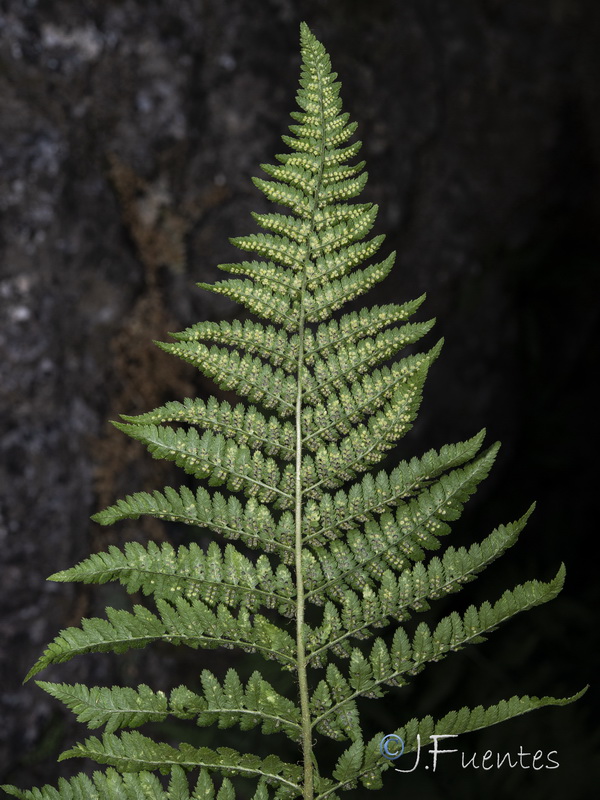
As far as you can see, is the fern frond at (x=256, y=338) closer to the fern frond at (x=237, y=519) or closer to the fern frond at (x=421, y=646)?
the fern frond at (x=237, y=519)

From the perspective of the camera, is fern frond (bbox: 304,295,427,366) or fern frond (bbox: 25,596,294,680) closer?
fern frond (bbox: 25,596,294,680)

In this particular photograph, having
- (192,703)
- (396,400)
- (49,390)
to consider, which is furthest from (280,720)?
(49,390)

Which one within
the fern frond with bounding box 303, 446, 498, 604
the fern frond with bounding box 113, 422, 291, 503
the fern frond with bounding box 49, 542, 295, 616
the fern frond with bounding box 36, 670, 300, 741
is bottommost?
the fern frond with bounding box 36, 670, 300, 741

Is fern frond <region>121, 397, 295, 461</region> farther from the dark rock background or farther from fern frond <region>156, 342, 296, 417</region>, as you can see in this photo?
the dark rock background

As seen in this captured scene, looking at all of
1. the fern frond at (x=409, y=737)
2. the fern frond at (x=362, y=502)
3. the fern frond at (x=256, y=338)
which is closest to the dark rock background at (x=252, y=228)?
the fern frond at (x=256, y=338)

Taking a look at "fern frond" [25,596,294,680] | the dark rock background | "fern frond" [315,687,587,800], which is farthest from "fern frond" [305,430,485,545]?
the dark rock background

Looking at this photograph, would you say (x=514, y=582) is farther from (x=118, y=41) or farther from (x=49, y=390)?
(x=118, y=41)

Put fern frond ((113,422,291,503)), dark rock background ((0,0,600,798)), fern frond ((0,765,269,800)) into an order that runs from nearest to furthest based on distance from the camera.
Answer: fern frond ((0,765,269,800)), fern frond ((113,422,291,503)), dark rock background ((0,0,600,798))

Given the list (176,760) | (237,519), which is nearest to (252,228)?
(237,519)

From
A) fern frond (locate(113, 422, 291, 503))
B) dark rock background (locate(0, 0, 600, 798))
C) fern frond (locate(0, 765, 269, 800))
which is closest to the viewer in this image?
fern frond (locate(0, 765, 269, 800))

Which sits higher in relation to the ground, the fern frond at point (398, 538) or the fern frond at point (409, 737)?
the fern frond at point (398, 538)
